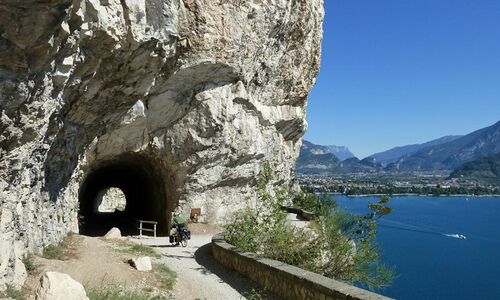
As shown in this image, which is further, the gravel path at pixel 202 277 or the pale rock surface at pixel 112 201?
the pale rock surface at pixel 112 201

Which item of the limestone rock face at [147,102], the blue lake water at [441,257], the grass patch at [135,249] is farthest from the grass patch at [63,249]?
the blue lake water at [441,257]

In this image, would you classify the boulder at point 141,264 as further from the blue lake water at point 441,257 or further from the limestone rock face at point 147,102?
the blue lake water at point 441,257

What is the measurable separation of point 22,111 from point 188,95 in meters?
12.3

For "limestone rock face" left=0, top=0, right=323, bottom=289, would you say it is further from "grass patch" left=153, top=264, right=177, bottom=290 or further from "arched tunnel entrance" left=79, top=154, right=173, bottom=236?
"grass patch" left=153, top=264, right=177, bottom=290

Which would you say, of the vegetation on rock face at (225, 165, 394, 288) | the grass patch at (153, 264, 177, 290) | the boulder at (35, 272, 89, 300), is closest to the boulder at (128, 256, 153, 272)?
the grass patch at (153, 264, 177, 290)

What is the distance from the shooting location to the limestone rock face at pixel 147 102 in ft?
30.6

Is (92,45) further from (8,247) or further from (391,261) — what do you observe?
(391,261)

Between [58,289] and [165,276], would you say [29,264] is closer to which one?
[165,276]

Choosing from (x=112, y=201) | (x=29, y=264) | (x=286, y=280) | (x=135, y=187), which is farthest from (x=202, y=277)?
(x=112, y=201)

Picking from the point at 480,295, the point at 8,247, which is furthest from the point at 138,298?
the point at 480,295

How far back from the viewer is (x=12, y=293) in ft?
26.5

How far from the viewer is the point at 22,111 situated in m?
9.63

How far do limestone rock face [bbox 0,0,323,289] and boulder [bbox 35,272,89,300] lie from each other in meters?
2.59

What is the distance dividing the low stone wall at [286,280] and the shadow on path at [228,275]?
0.15 metres
